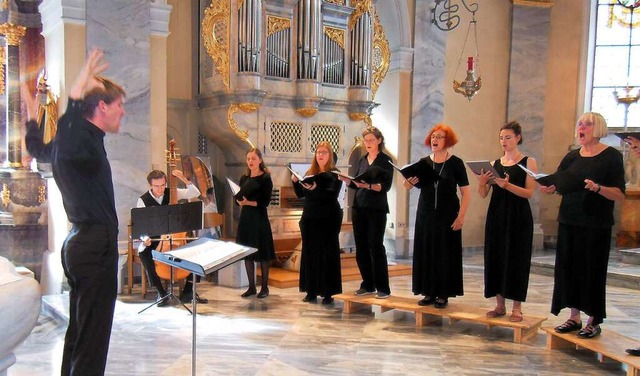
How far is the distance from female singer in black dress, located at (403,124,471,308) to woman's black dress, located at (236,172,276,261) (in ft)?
5.49

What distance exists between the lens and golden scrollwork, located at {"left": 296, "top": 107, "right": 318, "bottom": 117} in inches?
314

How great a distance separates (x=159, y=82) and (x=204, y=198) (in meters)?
1.56

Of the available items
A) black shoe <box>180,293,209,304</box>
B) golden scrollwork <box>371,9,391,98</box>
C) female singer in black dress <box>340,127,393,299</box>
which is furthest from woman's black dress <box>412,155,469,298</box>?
golden scrollwork <box>371,9,391,98</box>

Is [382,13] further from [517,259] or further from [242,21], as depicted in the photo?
[517,259]

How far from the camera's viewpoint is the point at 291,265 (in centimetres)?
752

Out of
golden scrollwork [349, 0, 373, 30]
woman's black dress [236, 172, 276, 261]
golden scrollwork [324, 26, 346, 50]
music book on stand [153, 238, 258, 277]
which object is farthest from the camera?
golden scrollwork [349, 0, 373, 30]

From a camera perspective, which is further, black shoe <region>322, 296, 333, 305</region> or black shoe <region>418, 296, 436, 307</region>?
black shoe <region>322, 296, 333, 305</region>

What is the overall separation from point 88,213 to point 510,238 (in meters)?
3.27

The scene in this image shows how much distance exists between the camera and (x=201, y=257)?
9.91ft

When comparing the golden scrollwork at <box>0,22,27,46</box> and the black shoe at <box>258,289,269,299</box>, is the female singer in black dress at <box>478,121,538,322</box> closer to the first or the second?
the black shoe at <box>258,289,269,299</box>

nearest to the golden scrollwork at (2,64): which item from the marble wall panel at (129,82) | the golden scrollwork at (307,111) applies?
the marble wall panel at (129,82)

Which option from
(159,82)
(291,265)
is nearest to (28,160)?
(159,82)

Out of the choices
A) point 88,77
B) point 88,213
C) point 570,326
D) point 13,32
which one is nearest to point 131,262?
point 88,213

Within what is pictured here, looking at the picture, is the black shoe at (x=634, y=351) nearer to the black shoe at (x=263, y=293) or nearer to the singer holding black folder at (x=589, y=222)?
the singer holding black folder at (x=589, y=222)
